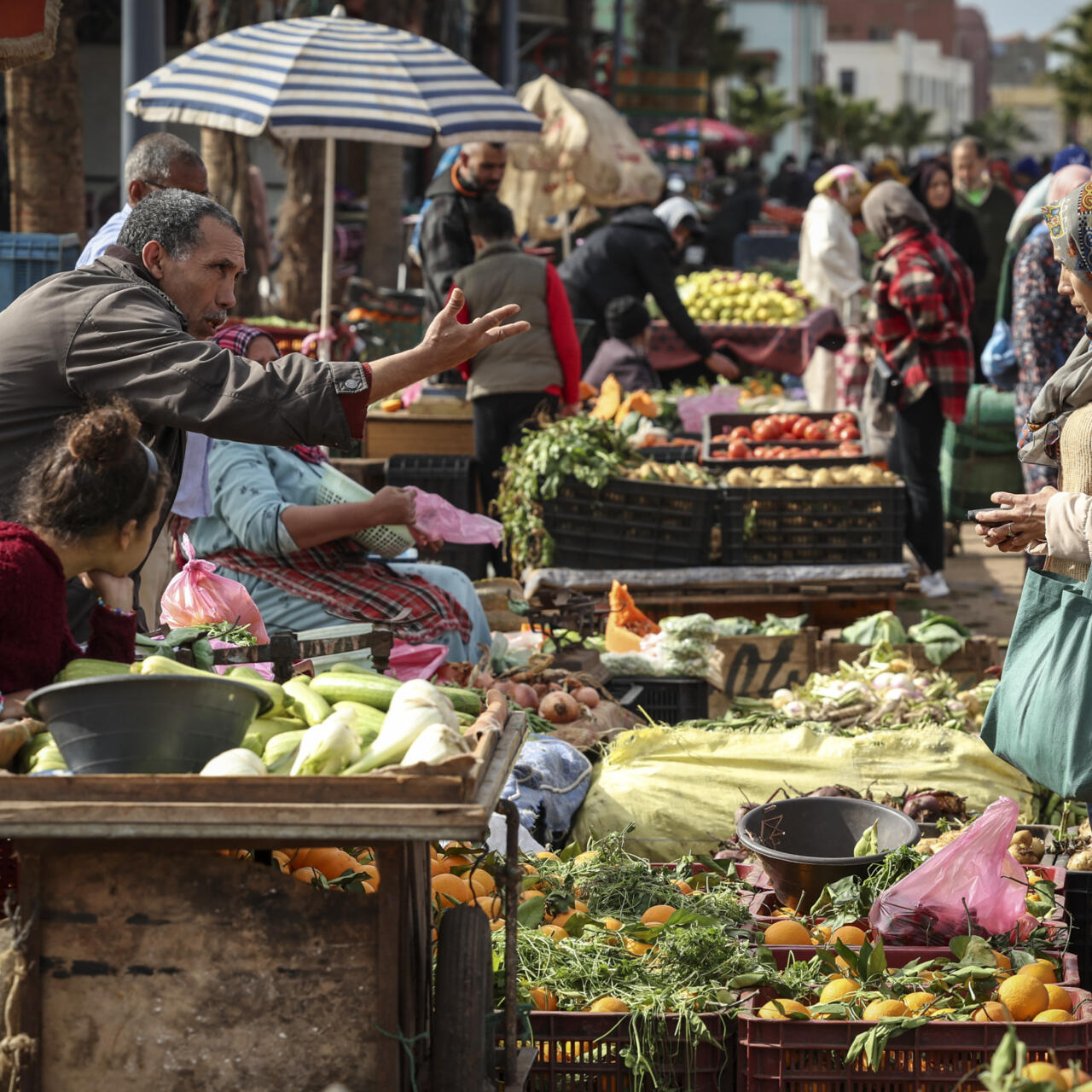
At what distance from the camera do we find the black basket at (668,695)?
5.89 m

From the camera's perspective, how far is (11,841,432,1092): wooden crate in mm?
2410

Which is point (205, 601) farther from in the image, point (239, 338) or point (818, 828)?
point (818, 828)

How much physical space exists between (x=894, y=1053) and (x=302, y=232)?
11.7 meters

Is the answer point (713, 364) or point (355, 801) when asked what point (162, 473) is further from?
point (713, 364)

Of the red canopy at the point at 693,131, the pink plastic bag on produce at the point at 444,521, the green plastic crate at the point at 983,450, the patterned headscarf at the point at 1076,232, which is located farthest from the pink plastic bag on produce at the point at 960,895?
the red canopy at the point at 693,131

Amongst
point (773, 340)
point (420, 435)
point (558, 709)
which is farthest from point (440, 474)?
point (773, 340)

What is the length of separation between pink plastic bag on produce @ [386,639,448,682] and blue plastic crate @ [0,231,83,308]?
2.34m

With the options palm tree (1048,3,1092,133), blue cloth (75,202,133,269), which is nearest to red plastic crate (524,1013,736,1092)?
blue cloth (75,202,133,269)

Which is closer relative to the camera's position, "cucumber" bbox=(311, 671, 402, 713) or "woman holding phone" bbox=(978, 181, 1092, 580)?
"cucumber" bbox=(311, 671, 402, 713)

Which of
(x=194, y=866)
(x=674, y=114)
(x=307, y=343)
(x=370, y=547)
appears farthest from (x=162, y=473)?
(x=674, y=114)

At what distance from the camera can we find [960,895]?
3363 millimetres

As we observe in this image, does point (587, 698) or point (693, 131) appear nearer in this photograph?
point (587, 698)

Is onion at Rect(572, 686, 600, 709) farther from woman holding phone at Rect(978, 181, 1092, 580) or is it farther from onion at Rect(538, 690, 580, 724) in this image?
woman holding phone at Rect(978, 181, 1092, 580)

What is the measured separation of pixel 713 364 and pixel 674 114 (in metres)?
17.9
